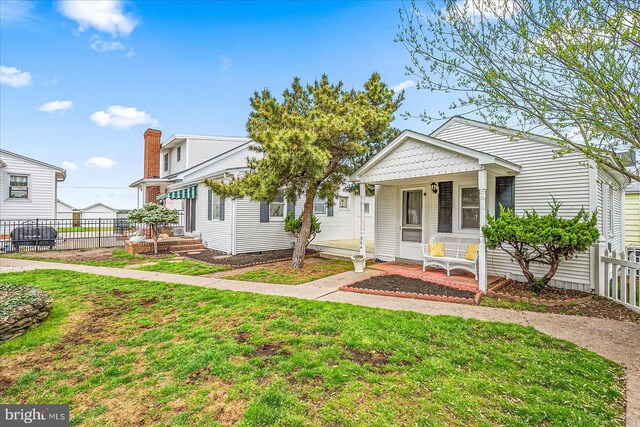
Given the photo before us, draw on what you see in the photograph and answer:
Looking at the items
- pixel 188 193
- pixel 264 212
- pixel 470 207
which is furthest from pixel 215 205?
pixel 470 207

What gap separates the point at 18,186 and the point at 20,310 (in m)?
16.7

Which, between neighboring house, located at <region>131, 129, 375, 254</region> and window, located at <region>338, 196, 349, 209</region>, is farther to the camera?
window, located at <region>338, 196, 349, 209</region>

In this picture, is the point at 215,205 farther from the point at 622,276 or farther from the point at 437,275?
the point at 622,276

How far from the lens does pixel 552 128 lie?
4137 millimetres

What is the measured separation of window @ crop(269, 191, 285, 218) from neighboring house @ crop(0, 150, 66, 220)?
551 inches

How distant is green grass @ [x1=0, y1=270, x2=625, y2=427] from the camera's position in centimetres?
265

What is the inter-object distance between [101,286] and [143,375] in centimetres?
515

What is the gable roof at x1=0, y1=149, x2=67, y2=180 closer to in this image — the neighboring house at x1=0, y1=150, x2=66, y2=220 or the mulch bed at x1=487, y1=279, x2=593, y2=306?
Result: the neighboring house at x1=0, y1=150, x2=66, y2=220

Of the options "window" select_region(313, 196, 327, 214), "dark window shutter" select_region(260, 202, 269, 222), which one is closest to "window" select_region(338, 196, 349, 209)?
"window" select_region(313, 196, 327, 214)

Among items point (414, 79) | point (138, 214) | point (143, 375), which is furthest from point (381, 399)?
point (138, 214)

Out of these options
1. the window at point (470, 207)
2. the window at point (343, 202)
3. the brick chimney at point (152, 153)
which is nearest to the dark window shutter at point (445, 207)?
the window at point (470, 207)

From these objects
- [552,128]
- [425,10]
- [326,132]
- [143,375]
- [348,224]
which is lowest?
[143,375]

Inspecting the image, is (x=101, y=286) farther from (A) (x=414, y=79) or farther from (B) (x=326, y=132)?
(A) (x=414, y=79)

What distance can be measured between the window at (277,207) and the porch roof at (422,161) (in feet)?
14.9
